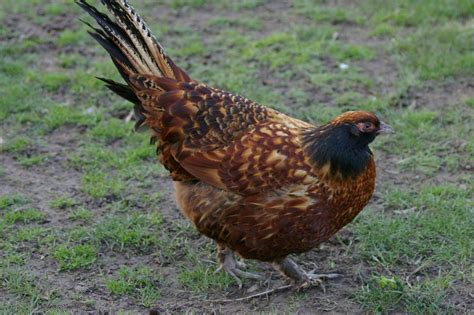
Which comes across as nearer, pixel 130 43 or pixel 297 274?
pixel 297 274

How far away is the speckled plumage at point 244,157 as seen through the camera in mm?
4953

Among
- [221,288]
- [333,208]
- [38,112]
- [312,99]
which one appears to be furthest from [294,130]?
[38,112]

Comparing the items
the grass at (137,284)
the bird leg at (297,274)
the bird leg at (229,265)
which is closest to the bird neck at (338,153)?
the bird leg at (297,274)

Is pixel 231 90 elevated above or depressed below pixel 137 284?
above

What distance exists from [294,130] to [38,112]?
3.52 metres

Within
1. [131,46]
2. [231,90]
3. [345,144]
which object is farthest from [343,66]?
[345,144]

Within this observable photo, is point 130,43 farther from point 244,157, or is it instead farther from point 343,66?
point 343,66

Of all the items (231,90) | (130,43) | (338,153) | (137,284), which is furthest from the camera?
(231,90)

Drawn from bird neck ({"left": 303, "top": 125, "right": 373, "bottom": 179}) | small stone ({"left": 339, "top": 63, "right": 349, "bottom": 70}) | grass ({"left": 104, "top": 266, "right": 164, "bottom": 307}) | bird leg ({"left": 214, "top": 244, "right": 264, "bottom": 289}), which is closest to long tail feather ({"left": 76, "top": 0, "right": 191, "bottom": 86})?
bird neck ({"left": 303, "top": 125, "right": 373, "bottom": 179})

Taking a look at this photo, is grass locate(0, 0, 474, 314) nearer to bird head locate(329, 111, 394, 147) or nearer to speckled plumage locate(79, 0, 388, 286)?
speckled plumage locate(79, 0, 388, 286)

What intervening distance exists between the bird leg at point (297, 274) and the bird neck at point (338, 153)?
798 mm

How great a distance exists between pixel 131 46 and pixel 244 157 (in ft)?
4.16

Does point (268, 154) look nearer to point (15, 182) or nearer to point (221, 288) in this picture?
point (221, 288)

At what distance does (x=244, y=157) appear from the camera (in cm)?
510
